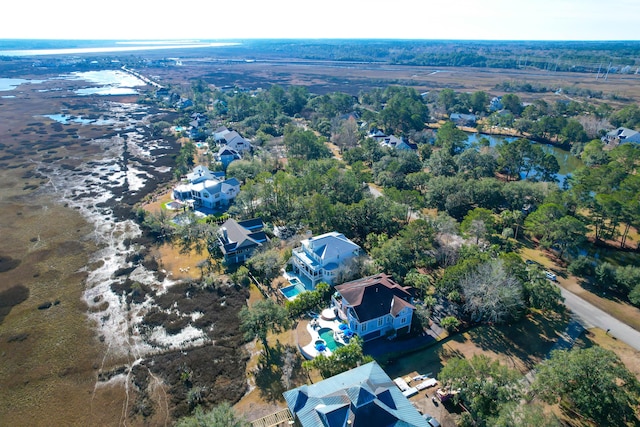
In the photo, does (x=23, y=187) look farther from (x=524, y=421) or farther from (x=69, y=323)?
(x=524, y=421)

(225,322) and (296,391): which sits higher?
(296,391)

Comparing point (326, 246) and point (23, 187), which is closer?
point (326, 246)

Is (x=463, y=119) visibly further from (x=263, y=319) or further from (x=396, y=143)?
(x=263, y=319)

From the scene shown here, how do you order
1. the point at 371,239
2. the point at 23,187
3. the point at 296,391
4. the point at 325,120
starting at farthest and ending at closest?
the point at 325,120, the point at 23,187, the point at 371,239, the point at 296,391

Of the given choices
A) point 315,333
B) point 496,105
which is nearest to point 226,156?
point 315,333

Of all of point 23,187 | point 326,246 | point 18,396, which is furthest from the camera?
point 23,187

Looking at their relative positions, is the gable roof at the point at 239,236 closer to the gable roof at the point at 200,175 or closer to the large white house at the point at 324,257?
the large white house at the point at 324,257

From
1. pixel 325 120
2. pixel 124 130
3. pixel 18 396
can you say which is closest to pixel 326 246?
pixel 18 396
